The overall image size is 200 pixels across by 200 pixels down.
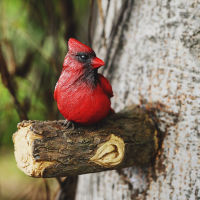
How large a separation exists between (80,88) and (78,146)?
12 cm

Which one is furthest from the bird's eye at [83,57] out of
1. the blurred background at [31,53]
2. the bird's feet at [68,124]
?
the blurred background at [31,53]

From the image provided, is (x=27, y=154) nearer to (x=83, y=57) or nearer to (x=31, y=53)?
(x=83, y=57)

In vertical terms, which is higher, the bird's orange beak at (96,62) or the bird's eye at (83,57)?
the bird's eye at (83,57)

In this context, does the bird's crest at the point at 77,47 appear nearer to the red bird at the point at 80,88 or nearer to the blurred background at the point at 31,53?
the red bird at the point at 80,88

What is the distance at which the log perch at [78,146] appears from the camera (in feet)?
1.92

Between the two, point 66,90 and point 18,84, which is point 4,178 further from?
point 66,90

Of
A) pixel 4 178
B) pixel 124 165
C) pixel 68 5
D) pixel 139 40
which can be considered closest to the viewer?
pixel 124 165

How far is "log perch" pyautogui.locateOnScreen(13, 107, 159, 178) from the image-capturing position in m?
0.59

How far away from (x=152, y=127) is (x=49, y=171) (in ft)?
0.96

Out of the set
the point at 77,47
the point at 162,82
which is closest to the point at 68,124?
the point at 77,47

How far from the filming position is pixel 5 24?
1205 mm

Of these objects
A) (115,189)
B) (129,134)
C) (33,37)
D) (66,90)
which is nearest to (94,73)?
(66,90)

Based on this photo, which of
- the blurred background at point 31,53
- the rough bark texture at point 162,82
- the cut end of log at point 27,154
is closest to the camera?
the cut end of log at point 27,154

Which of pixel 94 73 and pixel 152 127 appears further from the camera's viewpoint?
Answer: pixel 152 127
